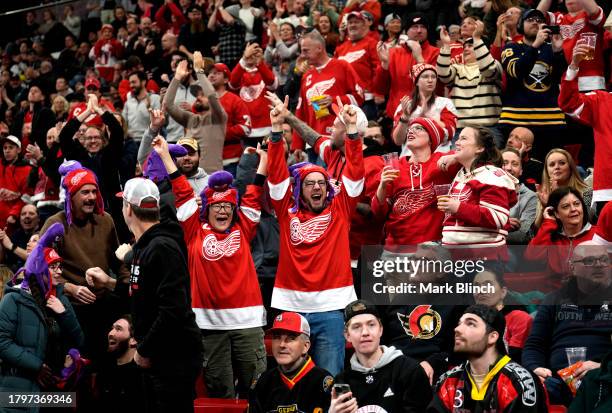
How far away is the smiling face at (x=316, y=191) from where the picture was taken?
7.19 meters

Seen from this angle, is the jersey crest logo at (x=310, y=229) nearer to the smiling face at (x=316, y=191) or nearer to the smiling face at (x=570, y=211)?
the smiling face at (x=316, y=191)

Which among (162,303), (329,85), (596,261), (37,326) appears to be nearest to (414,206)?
(596,261)

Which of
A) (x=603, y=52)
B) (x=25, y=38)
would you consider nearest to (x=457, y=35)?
(x=603, y=52)

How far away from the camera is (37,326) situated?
6.93 m

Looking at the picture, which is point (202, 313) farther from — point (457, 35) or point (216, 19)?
point (216, 19)

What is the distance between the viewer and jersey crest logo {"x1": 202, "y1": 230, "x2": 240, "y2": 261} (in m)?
7.21

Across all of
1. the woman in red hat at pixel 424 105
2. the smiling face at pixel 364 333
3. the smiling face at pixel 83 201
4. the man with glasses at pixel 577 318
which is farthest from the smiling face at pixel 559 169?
the smiling face at pixel 83 201

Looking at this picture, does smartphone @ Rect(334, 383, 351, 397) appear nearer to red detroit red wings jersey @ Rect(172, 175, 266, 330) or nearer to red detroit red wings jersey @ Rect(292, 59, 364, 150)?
red detroit red wings jersey @ Rect(172, 175, 266, 330)

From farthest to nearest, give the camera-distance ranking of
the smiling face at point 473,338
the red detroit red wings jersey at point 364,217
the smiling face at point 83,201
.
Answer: the smiling face at point 83,201 → the red detroit red wings jersey at point 364,217 → the smiling face at point 473,338

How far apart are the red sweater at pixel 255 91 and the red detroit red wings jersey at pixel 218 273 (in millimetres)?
4302

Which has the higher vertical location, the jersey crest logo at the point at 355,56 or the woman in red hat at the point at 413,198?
the jersey crest logo at the point at 355,56

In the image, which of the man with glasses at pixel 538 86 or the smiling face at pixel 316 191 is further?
the man with glasses at pixel 538 86

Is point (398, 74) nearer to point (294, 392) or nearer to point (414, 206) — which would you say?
point (414, 206)

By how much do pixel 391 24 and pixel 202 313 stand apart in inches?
219
